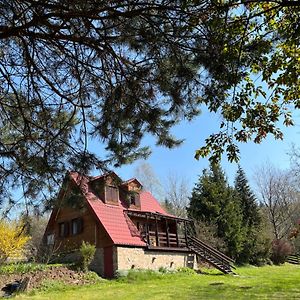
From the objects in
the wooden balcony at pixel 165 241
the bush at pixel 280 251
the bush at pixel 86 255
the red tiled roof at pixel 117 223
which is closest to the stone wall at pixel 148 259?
the wooden balcony at pixel 165 241

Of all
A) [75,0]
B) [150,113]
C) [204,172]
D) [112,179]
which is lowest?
[112,179]

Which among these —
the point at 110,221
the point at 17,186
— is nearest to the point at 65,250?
the point at 110,221

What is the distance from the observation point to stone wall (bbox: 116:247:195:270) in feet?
66.7

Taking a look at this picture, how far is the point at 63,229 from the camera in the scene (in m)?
23.8

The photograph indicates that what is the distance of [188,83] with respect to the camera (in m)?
5.27

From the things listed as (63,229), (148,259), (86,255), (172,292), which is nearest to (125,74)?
(172,292)

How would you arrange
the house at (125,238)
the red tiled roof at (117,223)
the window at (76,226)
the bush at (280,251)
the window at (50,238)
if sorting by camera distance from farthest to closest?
the bush at (280,251) → the window at (50,238) → the window at (76,226) → the red tiled roof at (117,223) → the house at (125,238)

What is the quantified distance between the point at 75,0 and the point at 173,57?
144cm

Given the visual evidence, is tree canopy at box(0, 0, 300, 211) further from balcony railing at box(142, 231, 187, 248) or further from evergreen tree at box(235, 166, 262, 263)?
evergreen tree at box(235, 166, 262, 263)

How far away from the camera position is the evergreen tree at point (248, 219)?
29.8 metres

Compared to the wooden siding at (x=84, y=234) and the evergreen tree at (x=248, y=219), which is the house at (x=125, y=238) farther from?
the evergreen tree at (x=248, y=219)

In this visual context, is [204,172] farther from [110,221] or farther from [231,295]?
[231,295]

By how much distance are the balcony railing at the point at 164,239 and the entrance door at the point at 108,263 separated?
9.79 feet

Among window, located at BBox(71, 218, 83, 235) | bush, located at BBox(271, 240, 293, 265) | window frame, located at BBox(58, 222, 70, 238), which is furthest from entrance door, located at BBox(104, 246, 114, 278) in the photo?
bush, located at BBox(271, 240, 293, 265)
